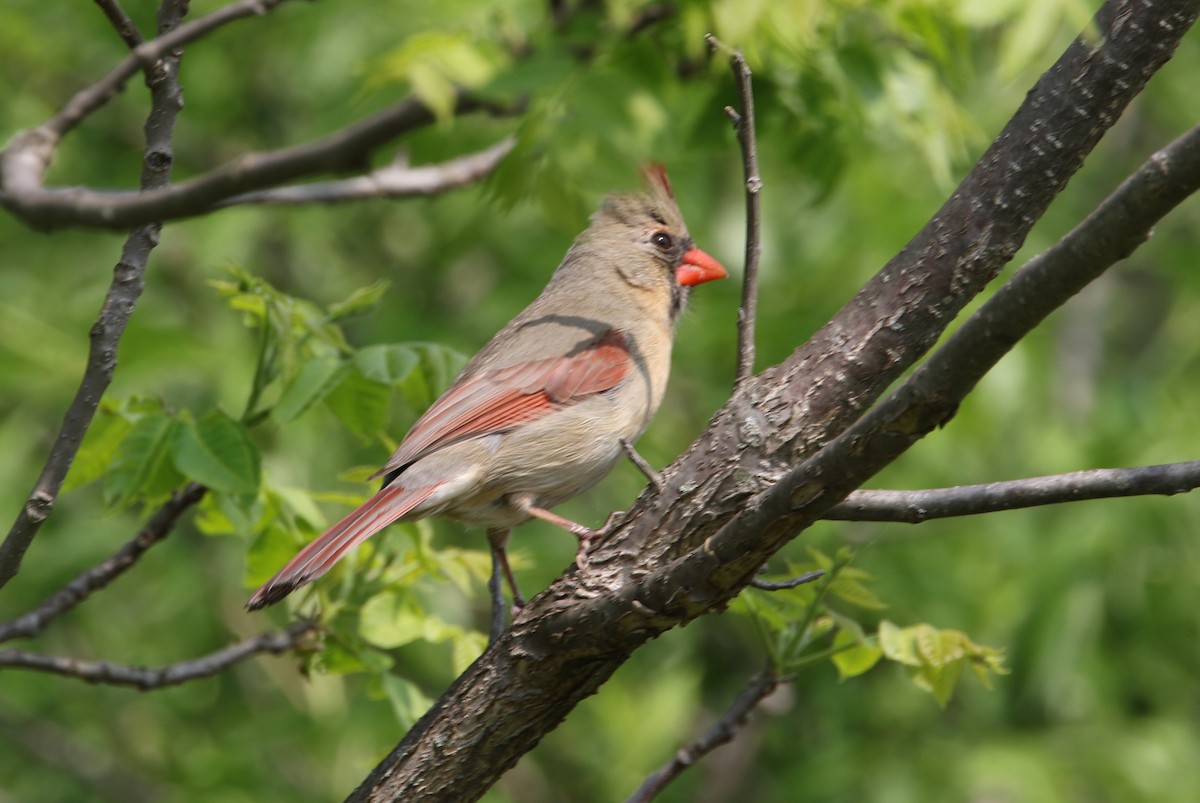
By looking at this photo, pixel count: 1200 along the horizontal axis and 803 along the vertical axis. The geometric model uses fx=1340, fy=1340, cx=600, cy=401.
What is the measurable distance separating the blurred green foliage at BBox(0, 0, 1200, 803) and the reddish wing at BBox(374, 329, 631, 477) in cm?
18

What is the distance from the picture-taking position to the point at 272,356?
3.62m

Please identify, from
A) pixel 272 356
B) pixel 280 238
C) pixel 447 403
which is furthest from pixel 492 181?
pixel 280 238

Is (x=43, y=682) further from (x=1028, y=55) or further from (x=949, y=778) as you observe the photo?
(x=1028, y=55)

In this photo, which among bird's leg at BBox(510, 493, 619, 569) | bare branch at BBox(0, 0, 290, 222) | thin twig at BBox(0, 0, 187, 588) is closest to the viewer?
bare branch at BBox(0, 0, 290, 222)

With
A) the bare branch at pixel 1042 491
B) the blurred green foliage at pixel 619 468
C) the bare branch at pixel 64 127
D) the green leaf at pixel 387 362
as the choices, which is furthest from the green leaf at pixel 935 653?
the bare branch at pixel 64 127

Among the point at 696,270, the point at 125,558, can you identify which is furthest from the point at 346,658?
the point at 696,270

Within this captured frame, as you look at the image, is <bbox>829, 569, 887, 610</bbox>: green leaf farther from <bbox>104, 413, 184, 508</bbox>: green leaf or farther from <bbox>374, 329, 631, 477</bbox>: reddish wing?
<bbox>104, 413, 184, 508</bbox>: green leaf

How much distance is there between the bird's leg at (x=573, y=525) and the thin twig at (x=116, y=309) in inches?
40.2

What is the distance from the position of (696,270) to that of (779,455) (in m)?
2.32

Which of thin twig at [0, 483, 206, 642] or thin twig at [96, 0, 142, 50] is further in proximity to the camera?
thin twig at [0, 483, 206, 642]

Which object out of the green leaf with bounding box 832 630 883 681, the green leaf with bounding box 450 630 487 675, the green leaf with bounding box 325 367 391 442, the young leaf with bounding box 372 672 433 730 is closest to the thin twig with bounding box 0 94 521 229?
the green leaf with bounding box 325 367 391 442

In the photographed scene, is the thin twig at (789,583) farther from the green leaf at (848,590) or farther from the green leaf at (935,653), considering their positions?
the green leaf at (935,653)

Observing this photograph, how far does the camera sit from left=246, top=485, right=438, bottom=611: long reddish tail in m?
3.11

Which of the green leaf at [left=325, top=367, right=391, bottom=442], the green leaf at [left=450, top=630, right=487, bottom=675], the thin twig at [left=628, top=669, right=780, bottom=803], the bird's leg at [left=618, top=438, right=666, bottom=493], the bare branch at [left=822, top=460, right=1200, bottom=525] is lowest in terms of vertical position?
the bare branch at [left=822, top=460, right=1200, bottom=525]
